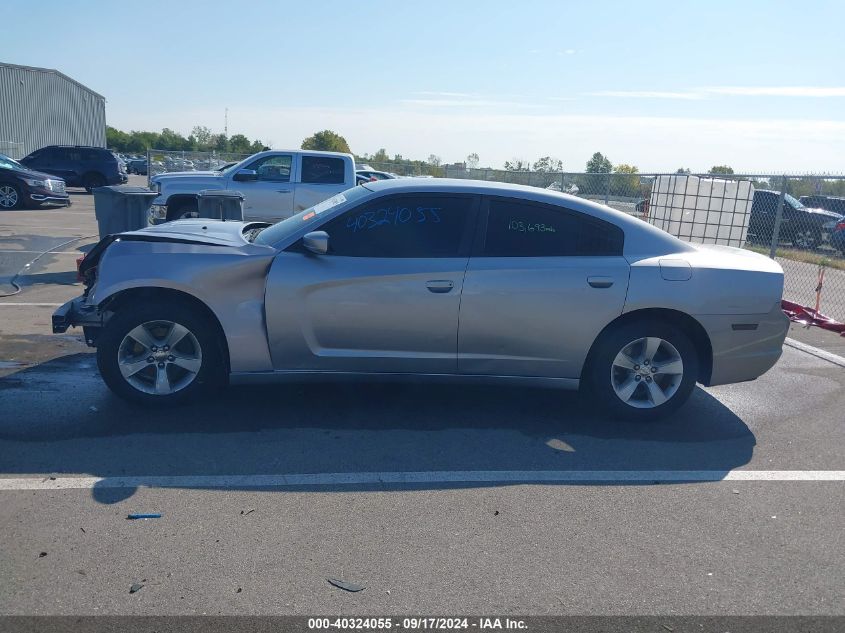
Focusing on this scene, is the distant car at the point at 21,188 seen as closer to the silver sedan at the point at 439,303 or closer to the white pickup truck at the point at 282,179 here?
the white pickup truck at the point at 282,179

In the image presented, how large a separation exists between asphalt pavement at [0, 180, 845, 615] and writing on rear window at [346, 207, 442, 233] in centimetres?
135

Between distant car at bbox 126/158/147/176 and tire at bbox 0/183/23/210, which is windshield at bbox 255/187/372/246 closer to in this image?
tire at bbox 0/183/23/210

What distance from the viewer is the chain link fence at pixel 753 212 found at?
12.1 m

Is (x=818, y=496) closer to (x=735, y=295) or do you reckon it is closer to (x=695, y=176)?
(x=735, y=295)

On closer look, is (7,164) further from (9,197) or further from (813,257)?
(813,257)

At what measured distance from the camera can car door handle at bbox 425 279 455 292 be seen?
5.56m

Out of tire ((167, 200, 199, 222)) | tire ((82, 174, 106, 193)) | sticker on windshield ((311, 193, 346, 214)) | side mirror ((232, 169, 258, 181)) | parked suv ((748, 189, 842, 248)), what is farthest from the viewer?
tire ((82, 174, 106, 193))

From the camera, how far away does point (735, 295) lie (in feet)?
19.0

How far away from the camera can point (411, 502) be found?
4.44 meters

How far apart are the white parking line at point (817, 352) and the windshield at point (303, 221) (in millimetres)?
5175

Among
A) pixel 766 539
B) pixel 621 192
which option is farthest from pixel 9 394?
pixel 621 192

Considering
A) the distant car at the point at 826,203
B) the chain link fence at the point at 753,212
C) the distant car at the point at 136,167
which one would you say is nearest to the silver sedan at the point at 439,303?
the chain link fence at the point at 753,212

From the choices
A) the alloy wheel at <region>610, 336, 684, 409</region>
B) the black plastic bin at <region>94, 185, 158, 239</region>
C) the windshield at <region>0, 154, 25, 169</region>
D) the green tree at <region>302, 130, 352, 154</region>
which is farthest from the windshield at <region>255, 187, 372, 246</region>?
the green tree at <region>302, 130, 352, 154</region>

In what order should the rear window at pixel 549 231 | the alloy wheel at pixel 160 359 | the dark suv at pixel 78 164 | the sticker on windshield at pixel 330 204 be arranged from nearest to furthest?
1. the alloy wheel at pixel 160 359
2. the rear window at pixel 549 231
3. the sticker on windshield at pixel 330 204
4. the dark suv at pixel 78 164
